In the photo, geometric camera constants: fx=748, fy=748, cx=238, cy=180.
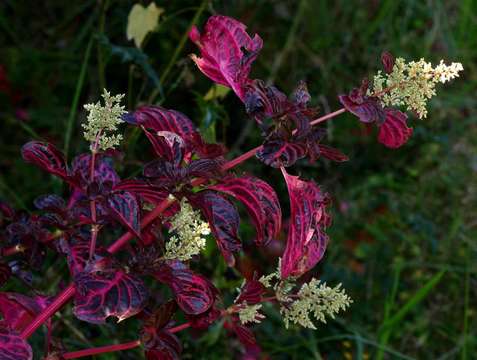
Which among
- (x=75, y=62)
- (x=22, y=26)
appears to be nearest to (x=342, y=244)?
(x=75, y=62)

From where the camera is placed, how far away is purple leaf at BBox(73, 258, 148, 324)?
784mm

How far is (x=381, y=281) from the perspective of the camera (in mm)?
2057

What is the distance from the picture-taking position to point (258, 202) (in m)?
0.84

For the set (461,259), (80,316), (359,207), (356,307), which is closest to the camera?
(80,316)

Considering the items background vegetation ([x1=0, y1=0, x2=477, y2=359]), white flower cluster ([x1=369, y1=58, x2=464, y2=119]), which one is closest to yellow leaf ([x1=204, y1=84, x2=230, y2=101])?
background vegetation ([x1=0, y1=0, x2=477, y2=359])

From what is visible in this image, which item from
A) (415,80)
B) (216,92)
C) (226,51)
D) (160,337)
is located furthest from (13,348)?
(216,92)

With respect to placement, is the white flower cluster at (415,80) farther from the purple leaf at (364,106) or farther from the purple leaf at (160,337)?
the purple leaf at (160,337)

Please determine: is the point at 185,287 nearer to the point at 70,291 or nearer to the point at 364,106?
the point at 70,291

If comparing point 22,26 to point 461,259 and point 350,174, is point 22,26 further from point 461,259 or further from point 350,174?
point 461,259

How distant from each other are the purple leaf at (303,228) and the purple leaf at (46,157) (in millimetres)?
258

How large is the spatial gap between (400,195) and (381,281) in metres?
0.42

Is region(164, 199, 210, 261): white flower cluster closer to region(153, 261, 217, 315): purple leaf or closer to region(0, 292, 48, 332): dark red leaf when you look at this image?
region(153, 261, 217, 315): purple leaf

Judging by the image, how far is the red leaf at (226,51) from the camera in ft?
2.83

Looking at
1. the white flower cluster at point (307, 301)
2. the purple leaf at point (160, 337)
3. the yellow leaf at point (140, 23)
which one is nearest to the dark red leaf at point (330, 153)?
the white flower cluster at point (307, 301)
